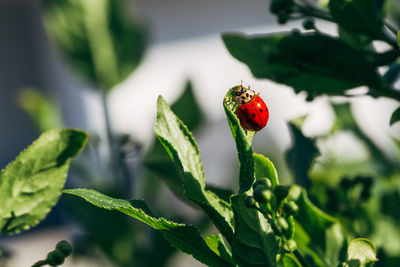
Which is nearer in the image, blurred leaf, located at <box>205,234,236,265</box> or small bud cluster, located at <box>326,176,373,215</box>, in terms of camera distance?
blurred leaf, located at <box>205,234,236,265</box>

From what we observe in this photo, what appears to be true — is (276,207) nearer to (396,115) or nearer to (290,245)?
(290,245)

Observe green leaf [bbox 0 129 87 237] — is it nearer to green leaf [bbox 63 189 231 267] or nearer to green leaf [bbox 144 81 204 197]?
green leaf [bbox 63 189 231 267]

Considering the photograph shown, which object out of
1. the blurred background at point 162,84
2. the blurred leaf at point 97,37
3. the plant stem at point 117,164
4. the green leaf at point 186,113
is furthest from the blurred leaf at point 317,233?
the blurred background at point 162,84

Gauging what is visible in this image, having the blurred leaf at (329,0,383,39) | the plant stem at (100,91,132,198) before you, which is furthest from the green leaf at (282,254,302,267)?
the plant stem at (100,91,132,198)

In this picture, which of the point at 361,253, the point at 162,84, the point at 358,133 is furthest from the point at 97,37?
the point at 162,84

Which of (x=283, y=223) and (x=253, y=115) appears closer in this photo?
(x=283, y=223)

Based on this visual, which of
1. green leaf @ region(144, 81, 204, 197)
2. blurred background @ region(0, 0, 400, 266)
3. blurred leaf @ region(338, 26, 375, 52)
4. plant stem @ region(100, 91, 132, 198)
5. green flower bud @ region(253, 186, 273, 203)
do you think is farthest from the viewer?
blurred background @ region(0, 0, 400, 266)

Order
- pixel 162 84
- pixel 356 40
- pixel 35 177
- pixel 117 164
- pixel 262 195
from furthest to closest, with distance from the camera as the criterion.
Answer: pixel 162 84
pixel 117 164
pixel 356 40
pixel 35 177
pixel 262 195
